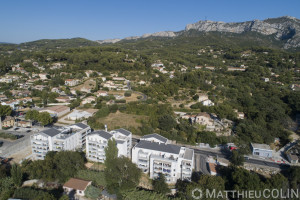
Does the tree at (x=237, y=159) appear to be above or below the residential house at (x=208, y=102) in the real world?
below

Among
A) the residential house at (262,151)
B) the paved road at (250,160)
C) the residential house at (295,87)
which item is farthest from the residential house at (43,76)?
the residential house at (295,87)

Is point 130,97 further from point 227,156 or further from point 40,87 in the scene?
point 227,156

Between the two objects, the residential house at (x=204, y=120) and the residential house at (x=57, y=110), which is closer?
the residential house at (x=204, y=120)

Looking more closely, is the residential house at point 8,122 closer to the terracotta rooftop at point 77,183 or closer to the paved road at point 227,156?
the terracotta rooftop at point 77,183

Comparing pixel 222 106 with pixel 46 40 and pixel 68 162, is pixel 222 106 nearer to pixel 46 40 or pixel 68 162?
pixel 68 162

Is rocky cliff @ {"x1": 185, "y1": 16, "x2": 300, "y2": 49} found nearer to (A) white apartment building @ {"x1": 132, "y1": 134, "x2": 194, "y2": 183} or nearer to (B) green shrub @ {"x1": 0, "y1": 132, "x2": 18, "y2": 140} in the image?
(A) white apartment building @ {"x1": 132, "y1": 134, "x2": 194, "y2": 183}

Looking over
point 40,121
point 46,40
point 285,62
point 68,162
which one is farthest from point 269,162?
point 46,40
